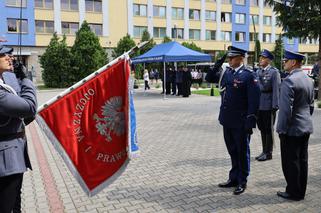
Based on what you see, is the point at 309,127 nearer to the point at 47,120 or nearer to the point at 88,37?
the point at 47,120

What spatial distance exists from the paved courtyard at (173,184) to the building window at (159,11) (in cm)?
4407

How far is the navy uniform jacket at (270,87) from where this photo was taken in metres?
6.49

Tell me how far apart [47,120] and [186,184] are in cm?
279

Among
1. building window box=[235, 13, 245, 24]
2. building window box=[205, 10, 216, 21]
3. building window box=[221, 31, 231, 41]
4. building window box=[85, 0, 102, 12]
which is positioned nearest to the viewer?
building window box=[85, 0, 102, 12]

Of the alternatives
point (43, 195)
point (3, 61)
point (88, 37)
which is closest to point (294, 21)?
point (43, 195)

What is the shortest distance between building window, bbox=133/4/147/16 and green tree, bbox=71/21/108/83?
17118 mm

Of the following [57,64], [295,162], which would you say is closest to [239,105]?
[295,162]

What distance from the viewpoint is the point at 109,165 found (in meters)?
3.68

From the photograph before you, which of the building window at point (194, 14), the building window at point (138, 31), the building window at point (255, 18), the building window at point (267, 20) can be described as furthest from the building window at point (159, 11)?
the building window at point (267, 20)

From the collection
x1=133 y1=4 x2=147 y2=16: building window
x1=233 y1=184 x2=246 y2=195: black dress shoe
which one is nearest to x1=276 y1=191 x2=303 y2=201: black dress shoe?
x1=233 y1=184 x2=246 y2=195: black dress shoe

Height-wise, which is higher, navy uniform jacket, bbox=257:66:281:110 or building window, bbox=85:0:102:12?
building window, bbox=85:0:102:12

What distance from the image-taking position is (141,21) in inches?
1956

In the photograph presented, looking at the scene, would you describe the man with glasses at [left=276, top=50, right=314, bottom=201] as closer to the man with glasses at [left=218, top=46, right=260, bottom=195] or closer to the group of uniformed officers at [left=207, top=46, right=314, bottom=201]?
the group of uniformed officers at [left=207, top=46, right=314, bottom=201]

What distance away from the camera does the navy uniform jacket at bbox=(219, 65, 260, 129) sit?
4883 mm
